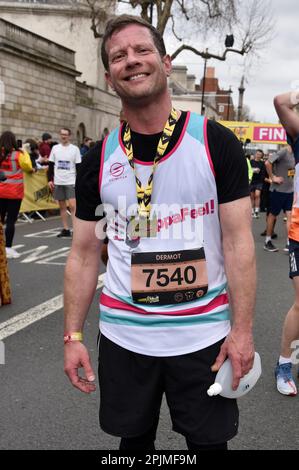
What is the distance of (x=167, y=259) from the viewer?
6.23 ft

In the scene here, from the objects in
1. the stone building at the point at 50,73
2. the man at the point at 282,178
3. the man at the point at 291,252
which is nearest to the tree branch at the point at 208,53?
the stone building at the point at 50,73

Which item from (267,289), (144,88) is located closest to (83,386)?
(144,88)

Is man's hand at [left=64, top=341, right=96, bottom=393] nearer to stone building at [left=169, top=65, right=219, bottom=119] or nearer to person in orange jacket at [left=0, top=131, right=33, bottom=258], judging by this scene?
person in orange jacket at [left=0, top=131, right=33, bottom=258]

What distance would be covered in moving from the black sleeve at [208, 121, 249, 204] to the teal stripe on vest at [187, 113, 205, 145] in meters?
0.03

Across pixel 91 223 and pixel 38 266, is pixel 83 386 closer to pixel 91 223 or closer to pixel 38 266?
pixel 91 223

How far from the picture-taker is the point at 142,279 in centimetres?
191

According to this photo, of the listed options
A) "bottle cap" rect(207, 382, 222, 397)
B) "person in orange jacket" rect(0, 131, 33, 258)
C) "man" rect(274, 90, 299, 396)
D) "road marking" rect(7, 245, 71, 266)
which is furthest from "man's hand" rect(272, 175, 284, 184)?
"bottle cap" rect(207, 382, 222, 397)

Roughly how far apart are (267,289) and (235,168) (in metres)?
4.86

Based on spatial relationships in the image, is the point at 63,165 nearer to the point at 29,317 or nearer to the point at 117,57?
the point at 29,317

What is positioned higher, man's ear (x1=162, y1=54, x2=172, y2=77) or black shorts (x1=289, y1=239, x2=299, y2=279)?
man's ear (x1=162, y1=54, x2=172, y2=77)

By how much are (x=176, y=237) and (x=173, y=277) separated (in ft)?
0.47

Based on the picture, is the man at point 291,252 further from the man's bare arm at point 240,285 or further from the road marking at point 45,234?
the road marking at point 45,234

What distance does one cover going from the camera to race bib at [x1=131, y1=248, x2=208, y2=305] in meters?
1.89

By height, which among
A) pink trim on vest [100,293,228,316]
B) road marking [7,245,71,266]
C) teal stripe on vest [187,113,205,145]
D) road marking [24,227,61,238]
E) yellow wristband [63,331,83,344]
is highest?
teal stripe on vest [187,113,205,145]
